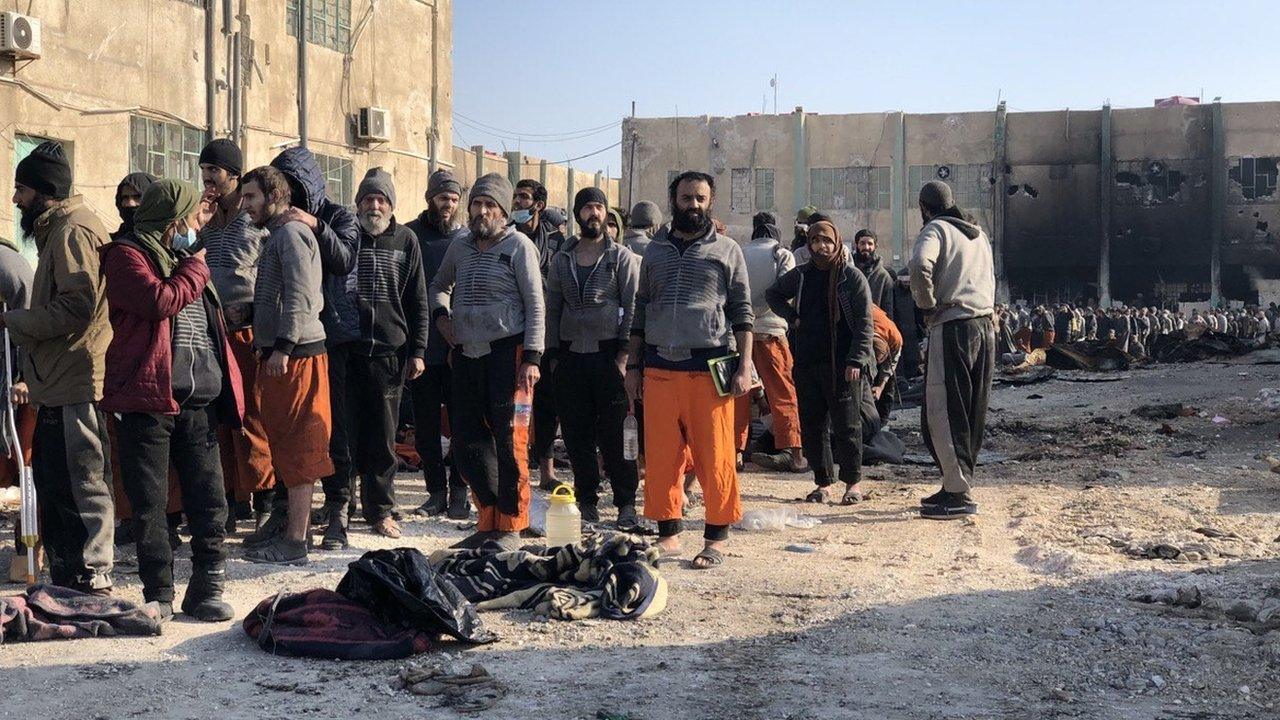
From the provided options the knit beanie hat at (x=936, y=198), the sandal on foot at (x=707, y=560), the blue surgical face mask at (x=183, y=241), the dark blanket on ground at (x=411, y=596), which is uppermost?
the knit beanie hat at (x=936, y=198)

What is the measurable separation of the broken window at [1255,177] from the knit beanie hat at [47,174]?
4855cm

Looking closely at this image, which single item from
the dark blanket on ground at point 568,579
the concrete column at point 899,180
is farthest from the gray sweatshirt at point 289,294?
the concrete column at point 899,180

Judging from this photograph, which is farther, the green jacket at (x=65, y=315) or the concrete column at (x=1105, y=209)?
the concrete column at (x=1105, y=209)

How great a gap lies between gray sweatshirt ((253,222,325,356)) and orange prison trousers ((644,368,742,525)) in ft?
5.51

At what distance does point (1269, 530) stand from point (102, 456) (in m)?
6.17

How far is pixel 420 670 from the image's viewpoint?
4.76m

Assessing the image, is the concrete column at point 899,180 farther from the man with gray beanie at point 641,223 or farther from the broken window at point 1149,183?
the man with gray beanie at point 641,223

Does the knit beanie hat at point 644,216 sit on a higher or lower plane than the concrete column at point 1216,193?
lower

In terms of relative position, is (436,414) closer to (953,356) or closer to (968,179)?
(953,356)

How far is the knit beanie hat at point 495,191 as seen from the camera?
7.35 metres

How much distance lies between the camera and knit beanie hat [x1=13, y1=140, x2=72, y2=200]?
5879 mm

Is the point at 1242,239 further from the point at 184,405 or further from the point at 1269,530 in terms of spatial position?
the point at 184,405

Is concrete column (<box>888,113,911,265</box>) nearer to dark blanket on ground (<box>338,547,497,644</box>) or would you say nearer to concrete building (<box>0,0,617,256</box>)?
concrete building (<box>0,0,617,256</box>)

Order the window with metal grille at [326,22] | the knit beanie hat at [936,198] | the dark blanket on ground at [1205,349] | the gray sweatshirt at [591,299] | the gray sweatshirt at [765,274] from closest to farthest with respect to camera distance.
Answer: the gray sweatshirt at [591,299] < the knit beanie hat at [936,198] < the gray sweatshirt at [765,274] < the window with metal grille at [326,22] < the dark blanket on ground at [1205,349]
